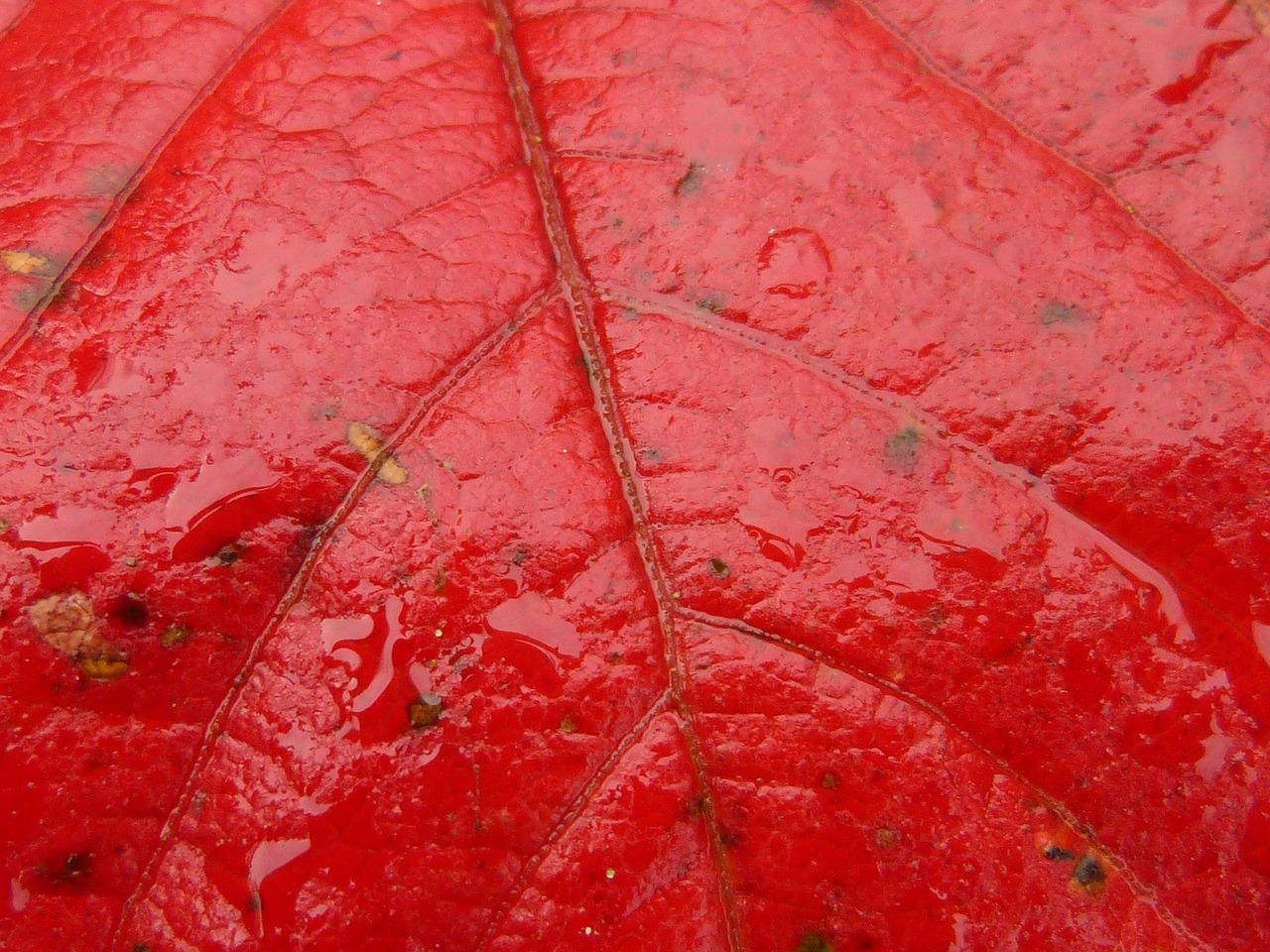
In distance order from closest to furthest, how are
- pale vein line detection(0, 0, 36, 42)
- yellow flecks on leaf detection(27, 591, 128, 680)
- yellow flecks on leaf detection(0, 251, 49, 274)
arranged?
yellow flecks on leaf detection(27, 591, 128, 680), yellow flecks on leaf detection(0, 251, 49, 274), pale vein line detection(0, 0, 36, 42)

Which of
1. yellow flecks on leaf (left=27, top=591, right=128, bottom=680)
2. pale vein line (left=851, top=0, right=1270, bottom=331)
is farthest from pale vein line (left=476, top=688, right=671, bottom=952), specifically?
pale vein line (left=851, top=0, right=1270, bottom=331)

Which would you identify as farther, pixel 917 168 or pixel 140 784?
pixel 917 168

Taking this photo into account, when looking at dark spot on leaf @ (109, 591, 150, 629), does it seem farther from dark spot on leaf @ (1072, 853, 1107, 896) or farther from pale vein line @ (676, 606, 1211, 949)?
dark spot on leaf @ (1072, 853, 1107, 896)

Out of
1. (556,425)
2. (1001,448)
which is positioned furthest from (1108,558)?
(556,425)

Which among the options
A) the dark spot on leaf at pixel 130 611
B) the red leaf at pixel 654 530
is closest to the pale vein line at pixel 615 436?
the red leaf at pixel 654 530

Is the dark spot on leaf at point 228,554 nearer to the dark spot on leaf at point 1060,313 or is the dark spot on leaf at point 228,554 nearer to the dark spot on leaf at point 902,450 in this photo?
the dark spot on leaf at point 902,450

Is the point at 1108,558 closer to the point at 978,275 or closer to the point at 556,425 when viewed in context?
the point at 978,275
